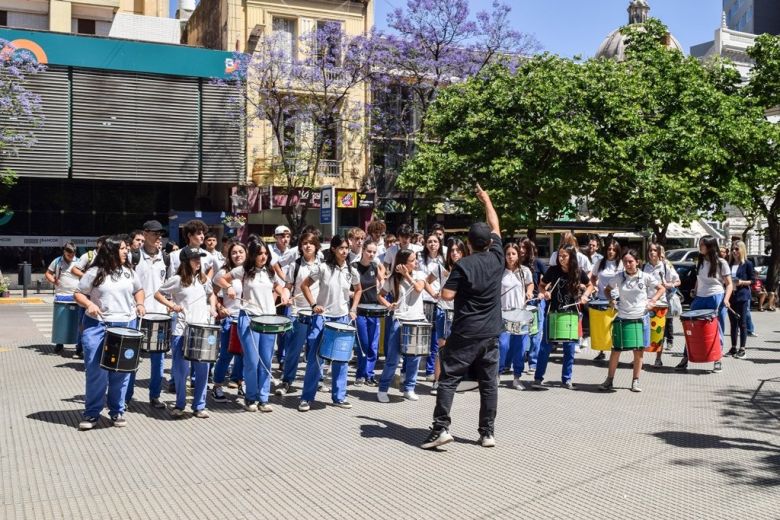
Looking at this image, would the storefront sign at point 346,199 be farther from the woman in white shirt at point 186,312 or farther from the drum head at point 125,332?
the drum head at point 125,332

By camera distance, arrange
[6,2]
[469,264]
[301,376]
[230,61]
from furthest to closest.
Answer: [6,2], [230,61], [301,376], [469,264]

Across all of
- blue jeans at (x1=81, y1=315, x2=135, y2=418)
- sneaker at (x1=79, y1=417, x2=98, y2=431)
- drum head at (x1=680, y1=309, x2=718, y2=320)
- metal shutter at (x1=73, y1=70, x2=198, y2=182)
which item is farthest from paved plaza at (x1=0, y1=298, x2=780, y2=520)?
metal shutter at (x1=73, y1=70, x2=198, y2=182)

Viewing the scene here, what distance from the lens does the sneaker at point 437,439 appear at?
285 inches

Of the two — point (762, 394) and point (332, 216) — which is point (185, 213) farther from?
point (762, 394)

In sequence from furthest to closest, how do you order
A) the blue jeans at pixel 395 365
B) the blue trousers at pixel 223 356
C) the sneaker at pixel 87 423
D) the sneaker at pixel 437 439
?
1. the blue jeans at pixel 395 365
2. the blue trousers at pixel 223 356
3. the sneaker at pixel 87 423
4. the sneaker at pixel 437 439

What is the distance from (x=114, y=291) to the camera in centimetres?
791

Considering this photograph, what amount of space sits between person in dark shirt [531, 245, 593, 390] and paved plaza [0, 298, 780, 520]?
0.41 meters

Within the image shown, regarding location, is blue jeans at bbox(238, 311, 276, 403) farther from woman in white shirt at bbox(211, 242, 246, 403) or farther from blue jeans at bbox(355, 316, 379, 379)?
blue jeans at bbox(355, 316, 379, 379)

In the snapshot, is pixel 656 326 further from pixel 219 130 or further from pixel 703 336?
pixel 219 130

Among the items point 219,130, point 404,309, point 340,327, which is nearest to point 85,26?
point 219,130

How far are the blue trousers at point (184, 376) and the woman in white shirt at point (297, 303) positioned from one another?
4.29 ft

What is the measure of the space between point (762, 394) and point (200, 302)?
691 centimetres

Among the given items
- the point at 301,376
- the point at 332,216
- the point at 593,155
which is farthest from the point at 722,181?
the point at 301,376

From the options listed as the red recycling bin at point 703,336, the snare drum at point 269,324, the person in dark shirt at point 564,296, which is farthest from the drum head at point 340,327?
the red recycling bin at point 703,336
